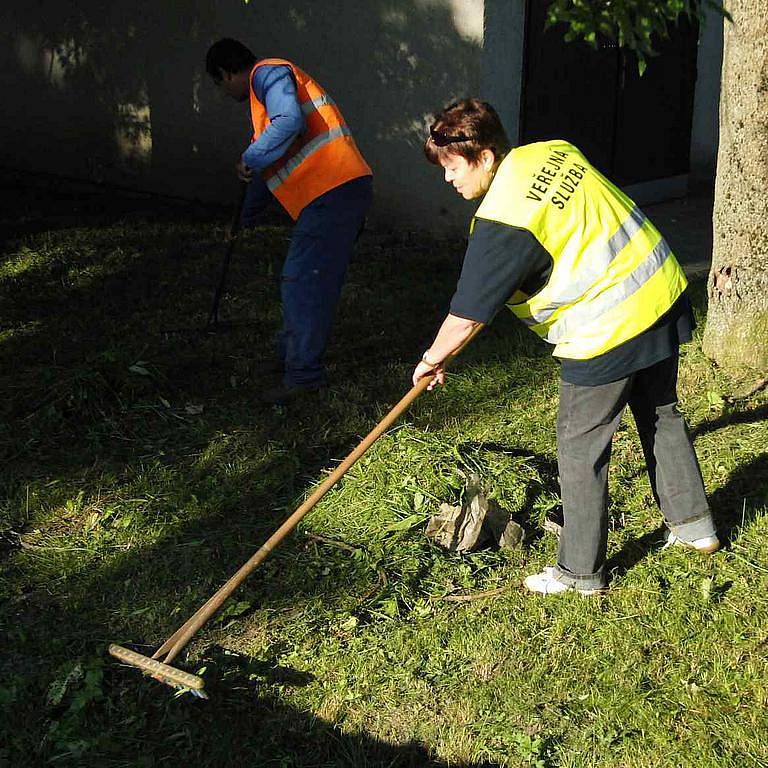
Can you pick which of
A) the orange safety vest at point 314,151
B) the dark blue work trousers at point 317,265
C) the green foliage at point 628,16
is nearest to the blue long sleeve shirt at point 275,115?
the orange safety vest at point 314,151

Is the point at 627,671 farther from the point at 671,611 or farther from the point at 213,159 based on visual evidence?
the point at 213,159

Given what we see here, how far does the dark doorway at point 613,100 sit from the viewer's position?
8312mm

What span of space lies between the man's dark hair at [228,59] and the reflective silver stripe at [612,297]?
8.27ft

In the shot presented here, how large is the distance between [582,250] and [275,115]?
221 cm

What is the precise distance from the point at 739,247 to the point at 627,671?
268 centimetres

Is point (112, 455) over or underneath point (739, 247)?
underneath

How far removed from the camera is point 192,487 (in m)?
4.67

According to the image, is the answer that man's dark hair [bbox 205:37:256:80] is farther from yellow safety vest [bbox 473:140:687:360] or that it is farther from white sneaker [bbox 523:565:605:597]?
white sneaker [bbox 523:565:605:597]

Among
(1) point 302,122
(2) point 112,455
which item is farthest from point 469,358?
Answer: (2) point 112,455

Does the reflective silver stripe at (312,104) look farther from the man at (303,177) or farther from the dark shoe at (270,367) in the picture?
the dark shoe at (270,367)

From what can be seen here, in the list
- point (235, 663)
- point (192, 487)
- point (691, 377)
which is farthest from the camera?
point (691, 377)

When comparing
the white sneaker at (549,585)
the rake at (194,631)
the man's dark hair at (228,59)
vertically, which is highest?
the man's dark hair at (228,59)

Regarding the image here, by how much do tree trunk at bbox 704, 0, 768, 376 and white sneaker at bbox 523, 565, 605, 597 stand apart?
2.11 metres

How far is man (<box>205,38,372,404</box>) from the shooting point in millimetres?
5016
